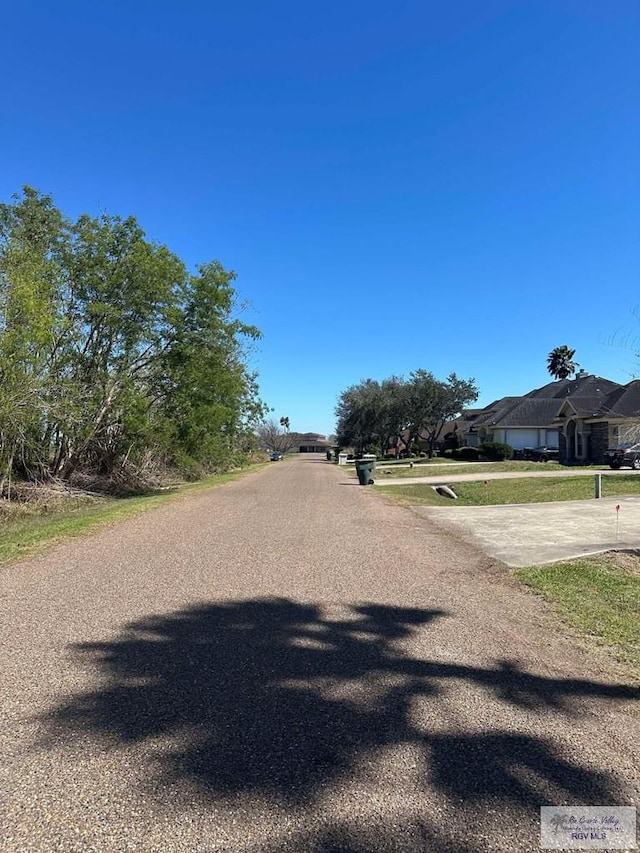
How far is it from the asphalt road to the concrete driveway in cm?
241

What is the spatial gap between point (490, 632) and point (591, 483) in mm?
19158

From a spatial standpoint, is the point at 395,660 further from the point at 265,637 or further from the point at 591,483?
the point at 591,483

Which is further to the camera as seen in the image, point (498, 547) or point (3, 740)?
point (498, 547)

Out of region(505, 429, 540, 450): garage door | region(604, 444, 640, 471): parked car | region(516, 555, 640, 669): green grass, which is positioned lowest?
region(516, 555, 640, 669): green grass

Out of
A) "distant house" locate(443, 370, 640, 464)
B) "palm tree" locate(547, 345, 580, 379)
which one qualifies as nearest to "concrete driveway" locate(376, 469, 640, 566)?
"distant house" locate(443, 370, 640, 464)

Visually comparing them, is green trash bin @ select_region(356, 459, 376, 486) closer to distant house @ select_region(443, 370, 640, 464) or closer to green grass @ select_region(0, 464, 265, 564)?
green grass @ select_region(0, 464, 265, 564)

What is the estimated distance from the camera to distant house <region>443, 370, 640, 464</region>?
35656 mm

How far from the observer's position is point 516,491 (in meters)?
20.2

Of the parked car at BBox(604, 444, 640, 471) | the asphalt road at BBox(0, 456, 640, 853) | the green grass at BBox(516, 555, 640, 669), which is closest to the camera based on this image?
the asphalt road at BBox(0, 456, 640, 853)

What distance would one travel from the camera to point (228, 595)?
640 cm

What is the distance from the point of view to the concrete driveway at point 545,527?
897 cm

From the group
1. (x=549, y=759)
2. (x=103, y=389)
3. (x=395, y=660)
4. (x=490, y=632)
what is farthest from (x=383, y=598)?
(x=103, y=389)

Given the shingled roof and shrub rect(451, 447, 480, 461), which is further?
shrub rect(451, 447, 480, 461)

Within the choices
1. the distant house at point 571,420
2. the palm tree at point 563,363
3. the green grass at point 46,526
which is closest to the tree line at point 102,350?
the green grass at point 46,526
